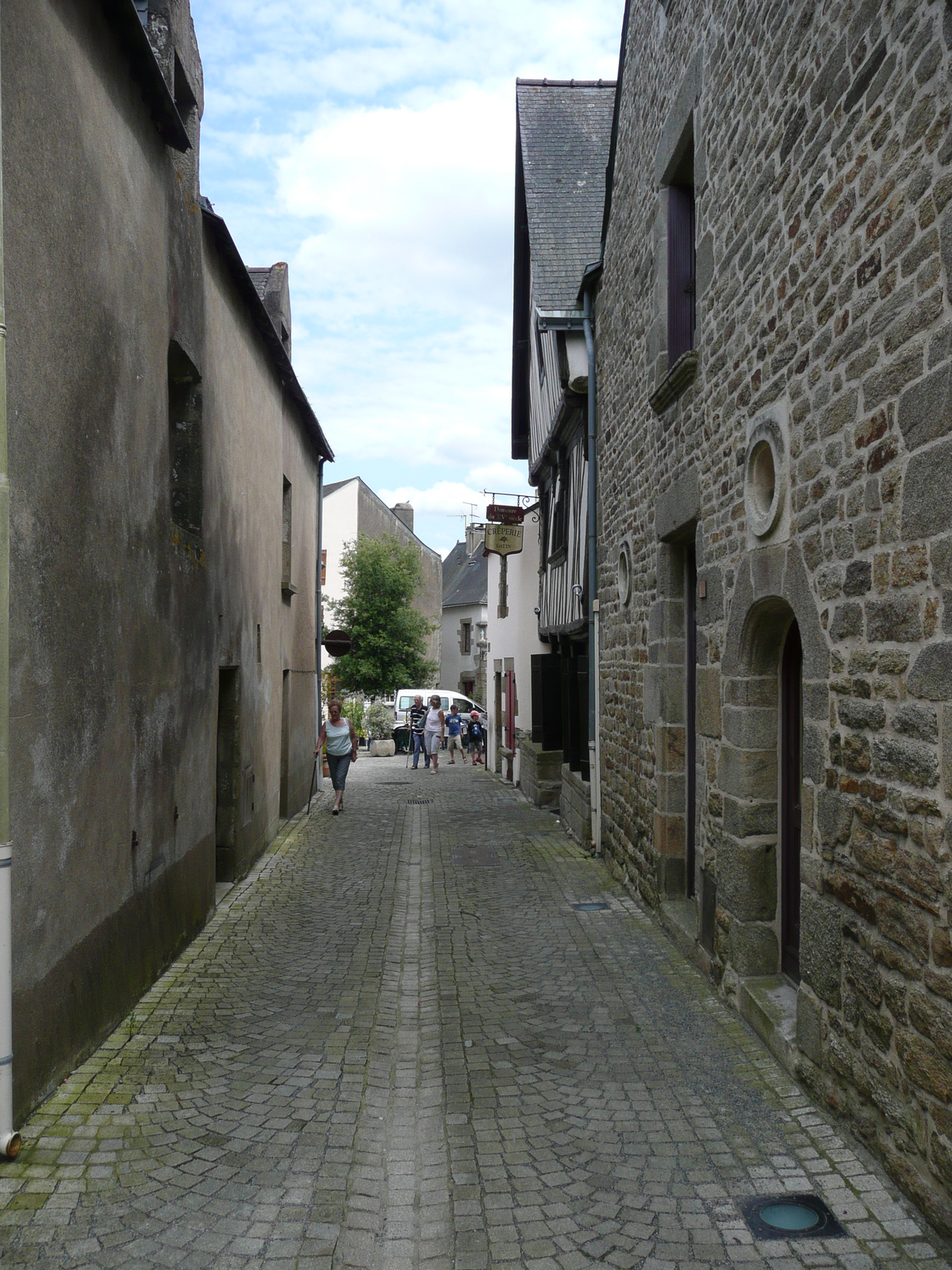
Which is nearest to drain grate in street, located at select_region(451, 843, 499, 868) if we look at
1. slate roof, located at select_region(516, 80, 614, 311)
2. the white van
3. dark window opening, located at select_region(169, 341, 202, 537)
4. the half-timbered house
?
the half-timbered house

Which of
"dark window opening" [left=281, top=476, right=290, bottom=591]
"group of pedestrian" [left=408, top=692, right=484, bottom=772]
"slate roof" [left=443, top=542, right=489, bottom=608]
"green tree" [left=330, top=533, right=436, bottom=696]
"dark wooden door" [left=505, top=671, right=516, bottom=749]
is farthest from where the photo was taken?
"slate roof" [left=443, top=542, right=489, bottom=608]

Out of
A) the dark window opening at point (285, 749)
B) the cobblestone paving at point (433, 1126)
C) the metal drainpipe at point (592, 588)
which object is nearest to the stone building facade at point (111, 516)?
the cobblestone paving at point (433, 1126)

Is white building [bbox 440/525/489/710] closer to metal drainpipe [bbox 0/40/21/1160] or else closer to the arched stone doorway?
the arched stone doorway

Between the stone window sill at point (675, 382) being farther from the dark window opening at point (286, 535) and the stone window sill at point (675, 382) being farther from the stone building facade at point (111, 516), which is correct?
the dark window opening at point (286, 535)

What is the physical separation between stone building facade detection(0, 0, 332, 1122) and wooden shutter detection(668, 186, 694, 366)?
3.19 meters

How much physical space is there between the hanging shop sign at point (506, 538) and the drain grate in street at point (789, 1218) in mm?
12481

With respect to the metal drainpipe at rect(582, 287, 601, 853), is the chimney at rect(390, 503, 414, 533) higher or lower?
higher

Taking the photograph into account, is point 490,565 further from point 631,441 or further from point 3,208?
point 3,208

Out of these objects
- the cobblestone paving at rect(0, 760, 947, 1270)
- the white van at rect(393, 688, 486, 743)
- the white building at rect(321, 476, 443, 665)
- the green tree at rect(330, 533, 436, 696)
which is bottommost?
the cobblestone paving at rect(0, 760, 947, 1270)

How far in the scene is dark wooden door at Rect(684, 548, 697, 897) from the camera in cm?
673

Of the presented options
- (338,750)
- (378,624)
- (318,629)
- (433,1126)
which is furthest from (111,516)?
(378,624)

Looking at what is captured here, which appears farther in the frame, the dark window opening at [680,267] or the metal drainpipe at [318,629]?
the metal drainpipe at [318,629]

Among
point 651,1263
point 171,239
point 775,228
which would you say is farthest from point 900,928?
point 171,239

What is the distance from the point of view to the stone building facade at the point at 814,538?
3.04 metres
